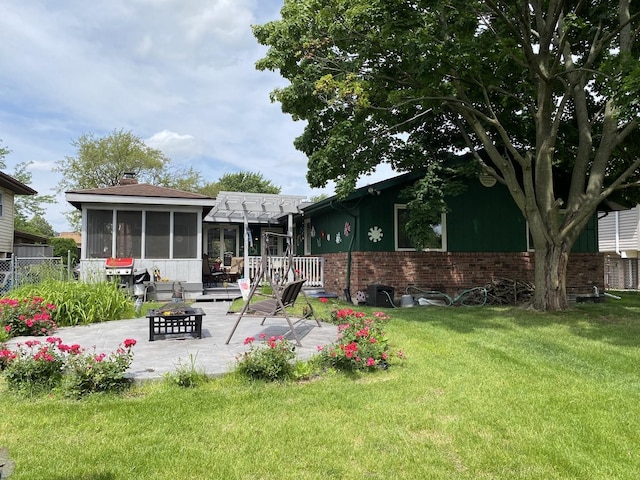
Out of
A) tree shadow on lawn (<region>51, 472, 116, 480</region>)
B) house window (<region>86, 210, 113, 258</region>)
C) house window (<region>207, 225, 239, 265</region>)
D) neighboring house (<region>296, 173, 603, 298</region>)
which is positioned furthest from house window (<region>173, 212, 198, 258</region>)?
tree shadow on lawn (<region>51, 472, 116, 480</region>)

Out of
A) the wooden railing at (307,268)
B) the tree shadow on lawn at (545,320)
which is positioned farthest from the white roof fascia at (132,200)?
the tree shadow on lawn at (545,320)

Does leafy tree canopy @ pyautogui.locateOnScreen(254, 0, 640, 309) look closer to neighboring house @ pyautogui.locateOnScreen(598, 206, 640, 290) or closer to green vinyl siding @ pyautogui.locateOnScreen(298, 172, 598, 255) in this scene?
green vinyl siding @ pyautogui.locateOnScreen(298, 172, 598, 255)

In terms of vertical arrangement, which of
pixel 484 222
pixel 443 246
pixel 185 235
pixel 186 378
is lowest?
pixel 186 378

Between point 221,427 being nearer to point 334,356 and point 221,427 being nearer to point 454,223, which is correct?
point 334,356

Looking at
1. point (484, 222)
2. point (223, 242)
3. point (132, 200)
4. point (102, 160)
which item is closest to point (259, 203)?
point (132, 200)

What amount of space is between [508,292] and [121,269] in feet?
33.2

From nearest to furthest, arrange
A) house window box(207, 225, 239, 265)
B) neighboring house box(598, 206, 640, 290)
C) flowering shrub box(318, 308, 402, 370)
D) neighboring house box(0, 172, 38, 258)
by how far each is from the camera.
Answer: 1. flowering shrub box(318, 308, 402, 370)
2. neighboring house box(0, 172, 38, 258)
3. house window box(207, 225, 239, 265)
4. neighboring house box(598, 206, 640, 290)

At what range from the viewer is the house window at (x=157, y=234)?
38.4 ft

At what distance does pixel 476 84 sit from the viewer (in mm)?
9266

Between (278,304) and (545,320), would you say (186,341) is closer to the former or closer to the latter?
(278,304)

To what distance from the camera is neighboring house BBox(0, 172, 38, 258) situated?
1641 cm

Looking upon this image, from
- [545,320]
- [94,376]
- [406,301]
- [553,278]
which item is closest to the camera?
[94,376]

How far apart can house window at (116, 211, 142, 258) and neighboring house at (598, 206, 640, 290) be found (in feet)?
59.2

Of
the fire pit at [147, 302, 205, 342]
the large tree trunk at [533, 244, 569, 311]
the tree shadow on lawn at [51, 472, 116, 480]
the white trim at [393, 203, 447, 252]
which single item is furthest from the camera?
the white trim at [393, 203, 447, 252]
